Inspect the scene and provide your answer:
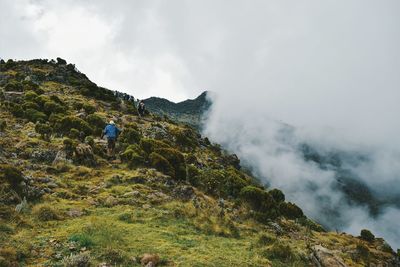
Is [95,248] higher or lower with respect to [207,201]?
lower

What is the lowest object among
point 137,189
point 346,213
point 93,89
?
point 137,189

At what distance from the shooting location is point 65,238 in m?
11.6

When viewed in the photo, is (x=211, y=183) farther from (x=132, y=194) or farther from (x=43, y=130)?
(x=43, y=130)

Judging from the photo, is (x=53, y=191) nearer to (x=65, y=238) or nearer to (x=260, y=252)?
(x=65, y=238)

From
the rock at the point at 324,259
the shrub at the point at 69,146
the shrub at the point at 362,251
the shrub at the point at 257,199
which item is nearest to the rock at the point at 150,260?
the rock at the point at 324,259

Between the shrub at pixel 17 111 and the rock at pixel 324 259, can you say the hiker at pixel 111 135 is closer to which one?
the shrub at pixel 17 111

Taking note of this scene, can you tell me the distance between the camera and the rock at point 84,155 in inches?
868

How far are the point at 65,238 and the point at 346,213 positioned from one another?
7724 inches

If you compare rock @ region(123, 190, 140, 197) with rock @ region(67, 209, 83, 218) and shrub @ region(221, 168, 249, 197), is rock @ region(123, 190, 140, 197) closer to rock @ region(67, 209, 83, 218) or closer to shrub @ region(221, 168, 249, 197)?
rock @ region(67, 209, 83, 218)

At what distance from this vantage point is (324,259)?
533 inches

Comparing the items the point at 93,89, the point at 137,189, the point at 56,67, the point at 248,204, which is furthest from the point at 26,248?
the point at 56,67

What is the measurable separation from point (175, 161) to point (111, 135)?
4028 millimetres

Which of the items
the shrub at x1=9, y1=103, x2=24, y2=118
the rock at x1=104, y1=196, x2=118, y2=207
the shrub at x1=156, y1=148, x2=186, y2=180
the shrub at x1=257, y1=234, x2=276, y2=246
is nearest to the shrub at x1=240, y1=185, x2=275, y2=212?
the shrub at x1=156, y1=148, x2=186, y2=180

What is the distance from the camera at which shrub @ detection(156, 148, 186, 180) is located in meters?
24.5
